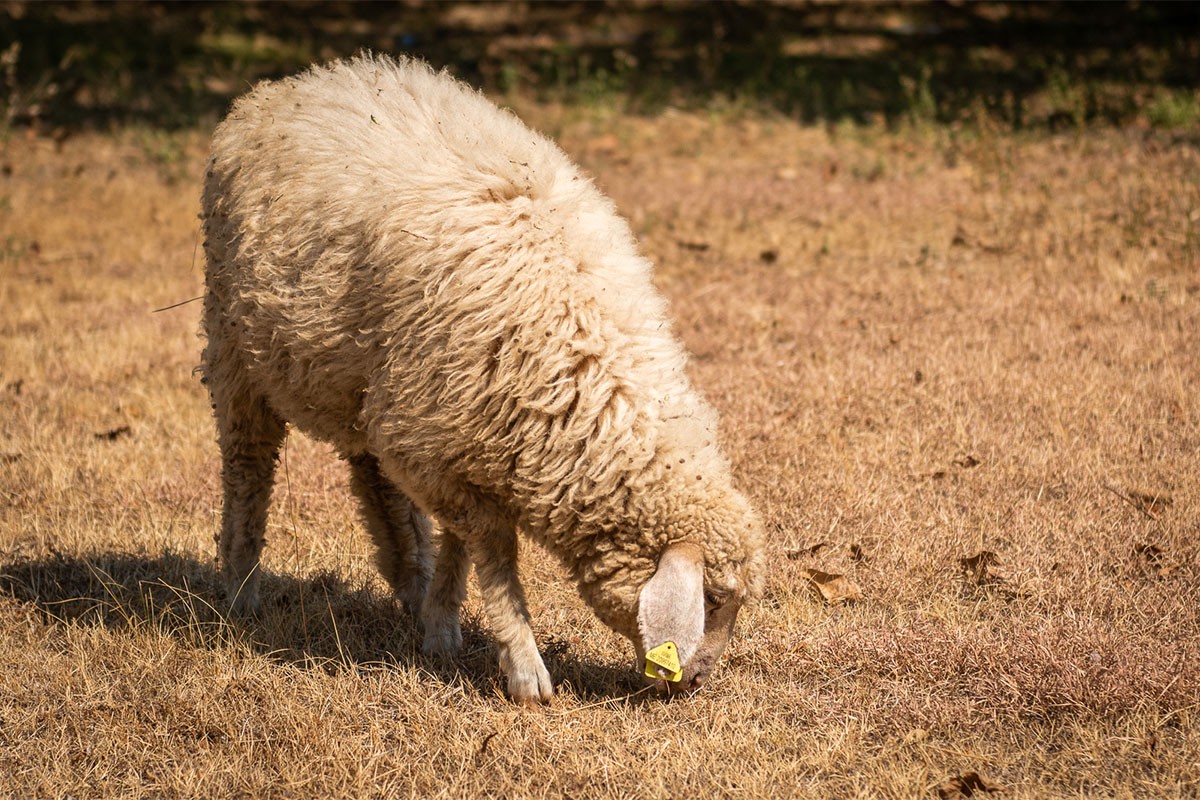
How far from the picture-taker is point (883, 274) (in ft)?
30.5

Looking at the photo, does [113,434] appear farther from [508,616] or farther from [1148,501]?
[1148,501]

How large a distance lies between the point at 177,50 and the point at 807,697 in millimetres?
14398

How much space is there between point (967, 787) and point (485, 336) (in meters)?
2.09

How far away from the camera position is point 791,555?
209 inches

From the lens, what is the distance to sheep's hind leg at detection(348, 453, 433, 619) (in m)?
5.06

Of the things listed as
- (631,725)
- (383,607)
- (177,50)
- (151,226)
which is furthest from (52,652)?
(177,50)

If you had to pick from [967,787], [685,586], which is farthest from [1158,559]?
[685,586]

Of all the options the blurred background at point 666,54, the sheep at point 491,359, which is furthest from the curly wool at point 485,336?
the blurred background at point 666,54

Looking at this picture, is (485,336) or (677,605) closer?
(677,605)

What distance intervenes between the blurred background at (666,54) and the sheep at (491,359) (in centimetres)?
869

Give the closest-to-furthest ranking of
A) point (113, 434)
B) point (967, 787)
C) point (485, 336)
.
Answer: point (967, 787)
point (485, 336)
point (113, 434)

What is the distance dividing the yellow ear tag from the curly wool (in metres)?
0.24

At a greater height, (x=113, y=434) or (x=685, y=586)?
(x=685, y=586)

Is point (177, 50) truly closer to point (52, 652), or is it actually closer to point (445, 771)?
point (52, 652)
